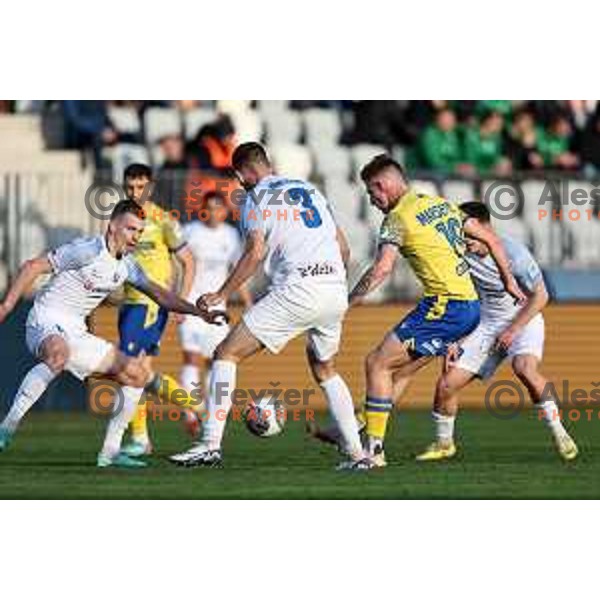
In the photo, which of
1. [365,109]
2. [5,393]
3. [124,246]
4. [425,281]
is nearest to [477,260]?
[425,281]

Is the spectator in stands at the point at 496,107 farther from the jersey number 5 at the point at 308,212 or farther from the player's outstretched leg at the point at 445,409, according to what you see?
the jersey number 5 at the point at 308,212

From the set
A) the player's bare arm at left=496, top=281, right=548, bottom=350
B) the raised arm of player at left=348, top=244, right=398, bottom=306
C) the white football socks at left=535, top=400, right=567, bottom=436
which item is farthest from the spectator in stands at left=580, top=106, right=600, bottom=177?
the raised arm of player at left=348, top=244, right=398, bottom=306

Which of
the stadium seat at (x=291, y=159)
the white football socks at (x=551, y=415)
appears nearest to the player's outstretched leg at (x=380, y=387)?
the white football socks at (x=551, y=415)

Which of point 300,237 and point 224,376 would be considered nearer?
point 224,376

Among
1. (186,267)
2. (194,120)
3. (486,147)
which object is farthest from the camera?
(486,147)

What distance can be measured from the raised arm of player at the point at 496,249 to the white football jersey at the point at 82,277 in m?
2.41

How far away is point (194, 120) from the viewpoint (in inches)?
1240

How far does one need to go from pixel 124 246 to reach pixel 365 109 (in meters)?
12.9

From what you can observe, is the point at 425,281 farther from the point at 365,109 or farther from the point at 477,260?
the point at 365,109

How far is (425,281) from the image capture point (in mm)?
19656

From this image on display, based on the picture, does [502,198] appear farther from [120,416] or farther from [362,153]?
[120,416]

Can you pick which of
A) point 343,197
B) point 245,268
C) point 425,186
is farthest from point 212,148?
point 245,268

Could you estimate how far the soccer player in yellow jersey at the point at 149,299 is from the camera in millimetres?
20641

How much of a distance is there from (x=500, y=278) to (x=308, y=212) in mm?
2103
